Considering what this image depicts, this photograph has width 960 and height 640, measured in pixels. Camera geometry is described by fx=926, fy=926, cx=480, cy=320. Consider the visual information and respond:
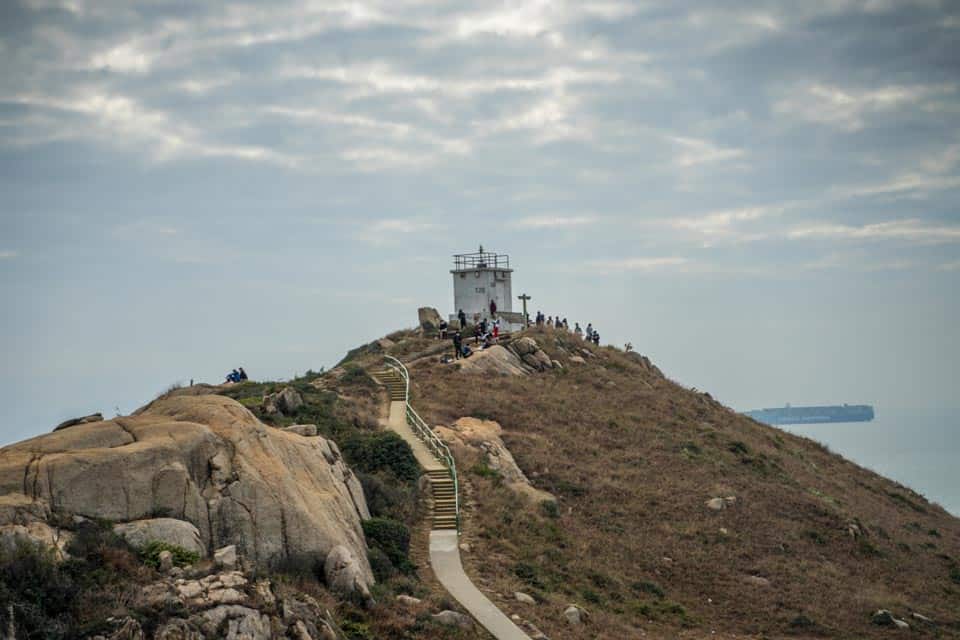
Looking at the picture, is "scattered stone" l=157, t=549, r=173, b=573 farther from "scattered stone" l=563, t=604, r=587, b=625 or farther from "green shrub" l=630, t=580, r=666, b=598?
"green shrub" l=630, t=580, r=666, b=598

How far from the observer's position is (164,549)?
69.4 feet

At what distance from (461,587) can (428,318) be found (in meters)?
41.5

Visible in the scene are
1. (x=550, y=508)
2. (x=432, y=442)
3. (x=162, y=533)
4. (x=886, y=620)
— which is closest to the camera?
(x=162, y=533)

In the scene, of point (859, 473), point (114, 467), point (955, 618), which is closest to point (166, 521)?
point (114, 467)

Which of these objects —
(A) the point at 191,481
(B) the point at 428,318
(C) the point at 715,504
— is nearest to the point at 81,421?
(A) the point at 191,481

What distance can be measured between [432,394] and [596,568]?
18.5 meters

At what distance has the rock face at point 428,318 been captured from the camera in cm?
6956

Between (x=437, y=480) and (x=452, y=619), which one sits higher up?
(x=437, y=480)

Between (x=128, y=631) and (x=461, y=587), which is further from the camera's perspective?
(x=461, y=587)

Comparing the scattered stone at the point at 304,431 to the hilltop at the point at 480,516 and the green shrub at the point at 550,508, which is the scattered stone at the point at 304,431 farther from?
the green shrub at the point at 550,508

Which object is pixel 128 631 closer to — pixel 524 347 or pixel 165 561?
pixel 165 561

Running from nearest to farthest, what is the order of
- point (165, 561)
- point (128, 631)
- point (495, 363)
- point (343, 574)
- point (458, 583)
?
point (128, 631), point (165, 561), point (343, 574), point (458, 583), point (495, 363)

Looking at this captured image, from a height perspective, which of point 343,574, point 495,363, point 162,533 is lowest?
point 343,574

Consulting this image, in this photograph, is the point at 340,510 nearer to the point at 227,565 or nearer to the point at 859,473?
the point at 227,565
